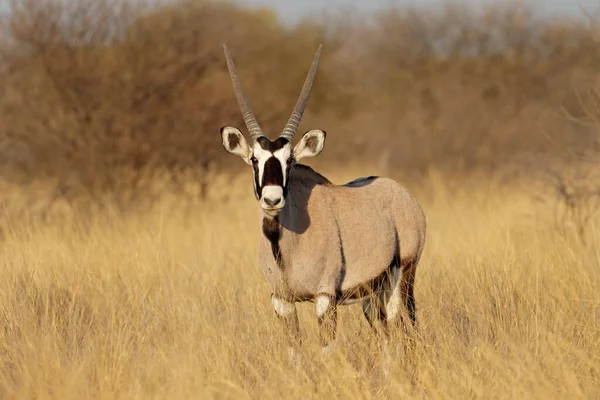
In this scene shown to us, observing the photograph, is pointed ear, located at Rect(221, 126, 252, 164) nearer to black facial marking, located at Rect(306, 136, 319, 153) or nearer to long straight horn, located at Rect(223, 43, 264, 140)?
long straight horn, located at Rect(223, 43, 264, 140)

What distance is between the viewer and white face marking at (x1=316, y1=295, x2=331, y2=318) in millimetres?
5516

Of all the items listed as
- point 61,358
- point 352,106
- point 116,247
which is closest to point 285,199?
point 61,358

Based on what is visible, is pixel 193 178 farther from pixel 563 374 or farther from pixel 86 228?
pixel 563 374

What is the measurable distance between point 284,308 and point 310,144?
3.29 feet

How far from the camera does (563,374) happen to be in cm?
464

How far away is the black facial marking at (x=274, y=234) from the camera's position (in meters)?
5.55

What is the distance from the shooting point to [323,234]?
18.7 feet

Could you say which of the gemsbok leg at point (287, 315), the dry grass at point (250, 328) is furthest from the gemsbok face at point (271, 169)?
the dry grass at point (250, 328)

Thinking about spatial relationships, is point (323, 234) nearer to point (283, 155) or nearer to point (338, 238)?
point (338, 238)

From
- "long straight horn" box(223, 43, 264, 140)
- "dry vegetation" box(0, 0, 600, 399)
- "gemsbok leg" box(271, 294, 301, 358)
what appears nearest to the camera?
"dry vegetation" box(0, 0, 600, 399)

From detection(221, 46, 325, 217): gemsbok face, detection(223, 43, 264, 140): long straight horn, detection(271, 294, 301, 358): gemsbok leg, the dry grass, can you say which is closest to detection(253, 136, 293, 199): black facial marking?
detection(221, 46, 325, 217): gemsbok face

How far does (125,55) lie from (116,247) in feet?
12.3

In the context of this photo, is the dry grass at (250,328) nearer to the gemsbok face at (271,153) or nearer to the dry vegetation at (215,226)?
the dry vegetation at (215,226)

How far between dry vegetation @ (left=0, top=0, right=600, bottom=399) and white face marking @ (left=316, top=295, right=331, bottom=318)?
0.26 metres
